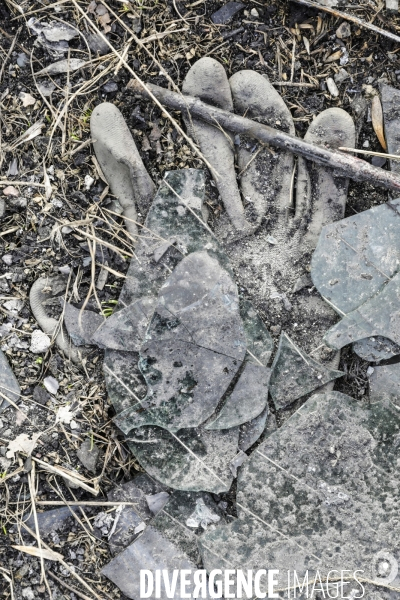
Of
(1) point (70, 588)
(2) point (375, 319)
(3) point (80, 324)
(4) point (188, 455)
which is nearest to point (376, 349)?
(2) point (375, 319)

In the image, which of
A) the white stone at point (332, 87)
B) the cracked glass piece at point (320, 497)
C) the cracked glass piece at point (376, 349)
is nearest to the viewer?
the cracked glass piece at point (320, 497)

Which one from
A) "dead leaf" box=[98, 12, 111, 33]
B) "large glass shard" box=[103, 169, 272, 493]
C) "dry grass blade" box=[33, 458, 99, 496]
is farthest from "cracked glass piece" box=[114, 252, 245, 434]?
"dead leaf" box=[98, 12, 111, 33]

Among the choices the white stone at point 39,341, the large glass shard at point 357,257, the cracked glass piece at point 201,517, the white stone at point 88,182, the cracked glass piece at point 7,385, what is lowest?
the cracked glass piece at point 201,517

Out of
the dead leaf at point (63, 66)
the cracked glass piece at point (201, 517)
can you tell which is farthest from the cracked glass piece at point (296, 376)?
the dead leaf at point (63, 66)

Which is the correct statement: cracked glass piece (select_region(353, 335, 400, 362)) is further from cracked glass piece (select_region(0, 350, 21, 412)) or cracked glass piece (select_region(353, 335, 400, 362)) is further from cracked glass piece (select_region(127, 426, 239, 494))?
cracked glass piece (select_region(0, 350, 21, 412))

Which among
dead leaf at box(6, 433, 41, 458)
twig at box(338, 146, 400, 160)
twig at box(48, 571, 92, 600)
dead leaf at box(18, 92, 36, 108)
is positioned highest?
dead leaf at box(18, 92, 36, 108)

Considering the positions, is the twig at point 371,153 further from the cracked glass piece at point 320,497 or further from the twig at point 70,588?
the twig at point 70,588

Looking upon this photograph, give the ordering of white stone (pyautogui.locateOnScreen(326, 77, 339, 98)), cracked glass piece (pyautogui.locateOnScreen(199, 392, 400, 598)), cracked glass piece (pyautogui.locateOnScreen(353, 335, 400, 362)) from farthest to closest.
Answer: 1. white stone (pyautogui.locateOnScreen(326, 77, 339, 98))
2. cracked glass piece (pyautogui.locateOnScreen(353, 335, 400, 362))
3. cracked glass piece (pyautogui.locateOnScreen(199, 392, 400, 598))
